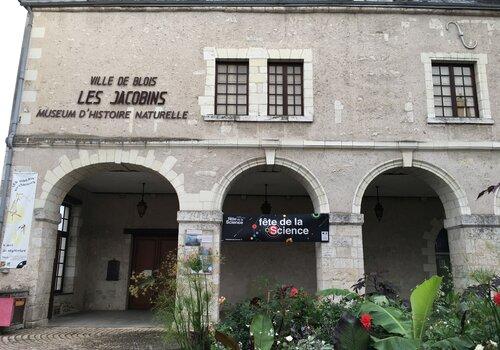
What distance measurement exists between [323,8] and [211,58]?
2676 millimetres

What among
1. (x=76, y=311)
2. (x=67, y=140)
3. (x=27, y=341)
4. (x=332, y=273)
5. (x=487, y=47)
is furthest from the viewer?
(x=76, y=311)

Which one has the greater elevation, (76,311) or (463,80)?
(463,80)

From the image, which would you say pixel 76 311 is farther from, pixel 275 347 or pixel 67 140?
pixel 275 347

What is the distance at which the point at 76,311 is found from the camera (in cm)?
1073

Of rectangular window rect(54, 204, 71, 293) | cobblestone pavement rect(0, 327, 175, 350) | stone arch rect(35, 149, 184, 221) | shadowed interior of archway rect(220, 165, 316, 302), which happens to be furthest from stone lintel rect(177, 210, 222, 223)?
rectangular window rect(54, 204, 71, 293)

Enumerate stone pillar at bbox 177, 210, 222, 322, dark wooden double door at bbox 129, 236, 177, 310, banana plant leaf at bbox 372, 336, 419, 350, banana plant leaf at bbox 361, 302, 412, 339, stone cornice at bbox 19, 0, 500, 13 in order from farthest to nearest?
dark wooden double door at bbox 129, 236, 177, 310, stone cornice at bbox 19, 0, 500, 13, stone pillar at bbox 177, 210, 222, 322, banana plant leaf at bbox 361, 302, 412, 339, banana plant leaf at bbox 372, 336, 419, 350

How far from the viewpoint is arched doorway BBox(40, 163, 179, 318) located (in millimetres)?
10555

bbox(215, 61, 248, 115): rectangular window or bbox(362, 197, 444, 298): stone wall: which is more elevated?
bbox(215, 61, 248, 115): rectangular window

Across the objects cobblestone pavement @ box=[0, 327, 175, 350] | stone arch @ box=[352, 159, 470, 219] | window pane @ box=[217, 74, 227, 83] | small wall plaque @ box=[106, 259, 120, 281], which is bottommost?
cobblestone pavement @ box=[0, 327, 175, 350]

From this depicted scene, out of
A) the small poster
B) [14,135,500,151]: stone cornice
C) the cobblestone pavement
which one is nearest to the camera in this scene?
the cobblestone pavement

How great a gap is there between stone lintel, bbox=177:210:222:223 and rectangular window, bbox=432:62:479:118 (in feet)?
16.6

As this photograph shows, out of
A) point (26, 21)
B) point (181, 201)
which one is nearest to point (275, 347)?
point (181, 201)

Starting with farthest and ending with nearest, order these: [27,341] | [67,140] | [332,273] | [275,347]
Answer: [67,140]
[332,273]
[27,341]
[275,347]

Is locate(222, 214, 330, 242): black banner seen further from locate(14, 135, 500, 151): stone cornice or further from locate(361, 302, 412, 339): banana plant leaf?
locate(361, 302, 412, 339): banana plant leaf
